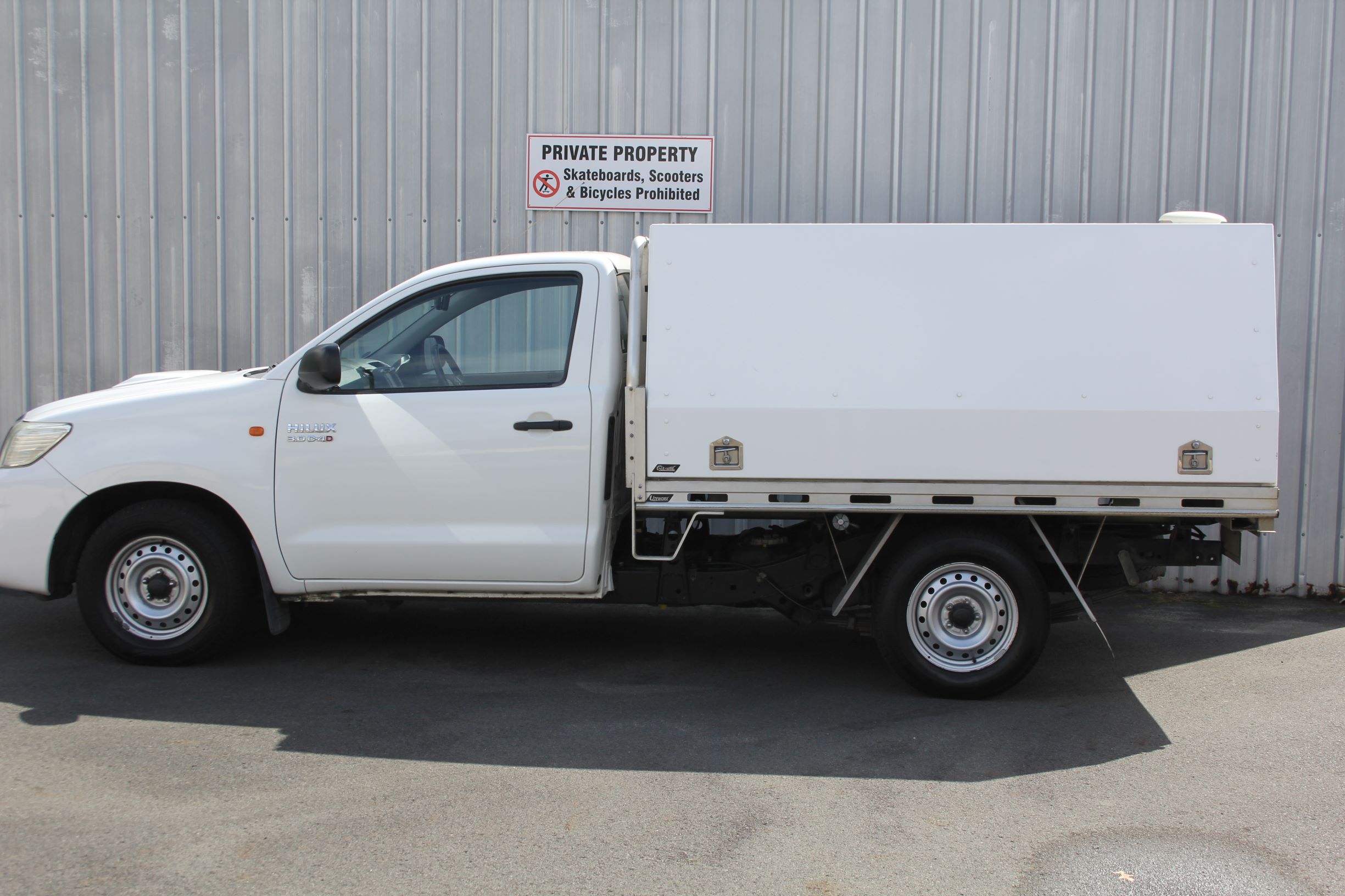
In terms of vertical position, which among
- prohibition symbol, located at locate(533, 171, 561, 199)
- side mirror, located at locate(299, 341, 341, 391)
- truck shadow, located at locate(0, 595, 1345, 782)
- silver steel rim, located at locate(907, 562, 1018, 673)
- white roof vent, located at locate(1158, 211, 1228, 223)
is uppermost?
prohibition symbol, located at locate(533, 171, 561, 199)

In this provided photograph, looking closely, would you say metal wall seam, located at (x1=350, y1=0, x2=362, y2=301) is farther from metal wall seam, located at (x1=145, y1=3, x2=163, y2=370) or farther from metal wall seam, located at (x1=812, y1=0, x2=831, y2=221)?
metal wall seam, located at (x1=812, y1=0, x2=831, y2=221)

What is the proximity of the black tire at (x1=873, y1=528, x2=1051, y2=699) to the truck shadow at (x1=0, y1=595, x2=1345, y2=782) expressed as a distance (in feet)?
0.54

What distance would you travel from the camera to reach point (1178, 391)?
5.04 m

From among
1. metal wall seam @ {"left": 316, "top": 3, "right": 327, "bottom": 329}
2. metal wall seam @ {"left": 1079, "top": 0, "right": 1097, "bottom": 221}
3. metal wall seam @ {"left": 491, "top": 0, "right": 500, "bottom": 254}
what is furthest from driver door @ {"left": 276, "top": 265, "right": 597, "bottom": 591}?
metal wall seam @ {"left": 1079, "top": 0, "right": 1097, "bottom": 221}

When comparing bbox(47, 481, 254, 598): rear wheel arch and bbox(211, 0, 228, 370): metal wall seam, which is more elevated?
bbox(211, 0, 228, 370): metal wall seam

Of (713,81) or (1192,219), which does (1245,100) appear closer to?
(1192,219)

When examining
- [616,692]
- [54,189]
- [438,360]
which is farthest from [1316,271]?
[54,189]

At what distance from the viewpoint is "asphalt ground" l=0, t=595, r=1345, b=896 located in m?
3.55

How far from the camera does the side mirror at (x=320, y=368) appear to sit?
5.32 meters

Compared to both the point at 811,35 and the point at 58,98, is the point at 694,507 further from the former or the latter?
the point at 58,98

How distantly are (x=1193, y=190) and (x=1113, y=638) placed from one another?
368cm

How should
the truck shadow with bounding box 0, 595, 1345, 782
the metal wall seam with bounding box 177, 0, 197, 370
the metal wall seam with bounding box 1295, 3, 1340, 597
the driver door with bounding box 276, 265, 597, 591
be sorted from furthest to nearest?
the metal wall seam with bounding box 177, 0, 197, 370
the metal wall seam with bounding box 1295, 3, 1340, 597
the driver door with bounding box 276, 265, 597, 591
the truck shadow with bounding box 0, 595, 1345, 782

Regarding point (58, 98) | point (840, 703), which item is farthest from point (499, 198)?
point (840, 703)

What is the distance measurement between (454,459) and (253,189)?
4396 millimetres
